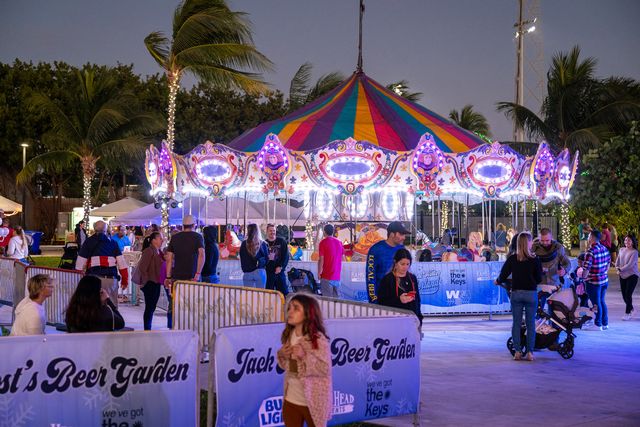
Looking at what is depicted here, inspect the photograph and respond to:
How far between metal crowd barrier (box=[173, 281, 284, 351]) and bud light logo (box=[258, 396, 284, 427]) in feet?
6.60

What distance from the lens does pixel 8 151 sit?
184 feet

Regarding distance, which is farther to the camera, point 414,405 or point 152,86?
point 152,86

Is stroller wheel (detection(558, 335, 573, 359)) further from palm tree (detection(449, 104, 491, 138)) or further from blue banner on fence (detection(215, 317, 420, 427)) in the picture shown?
palm tree (detection(449, 104, 491, 138))

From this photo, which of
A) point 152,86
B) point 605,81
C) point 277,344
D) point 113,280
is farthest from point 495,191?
point 152,86

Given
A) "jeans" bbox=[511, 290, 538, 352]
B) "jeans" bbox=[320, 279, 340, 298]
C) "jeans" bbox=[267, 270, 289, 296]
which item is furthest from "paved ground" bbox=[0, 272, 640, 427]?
"jeans" bbox=[267, 270, 289, 296]

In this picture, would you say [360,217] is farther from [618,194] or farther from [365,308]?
[365,308]

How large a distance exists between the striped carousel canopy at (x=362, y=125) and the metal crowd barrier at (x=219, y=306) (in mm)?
9831

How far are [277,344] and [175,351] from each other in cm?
87

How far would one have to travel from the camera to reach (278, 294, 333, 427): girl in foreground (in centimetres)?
580

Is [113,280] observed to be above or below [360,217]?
below

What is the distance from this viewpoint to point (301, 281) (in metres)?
17.5

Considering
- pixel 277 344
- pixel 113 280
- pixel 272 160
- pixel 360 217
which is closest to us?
pixel 277 344

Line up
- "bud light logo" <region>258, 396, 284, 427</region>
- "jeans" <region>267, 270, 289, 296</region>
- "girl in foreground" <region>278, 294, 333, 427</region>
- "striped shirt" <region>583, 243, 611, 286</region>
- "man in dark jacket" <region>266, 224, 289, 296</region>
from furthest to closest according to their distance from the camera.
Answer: "striped shirt" <region>583, 243, 611, 286</region>, "jeans" <region>267, 270, 289, 296</region>, "man in dark jacket" <region>266, 224, 289, 296</region>, "bud light logo" <region>258, 396, 284, 427</region>, "girl in foreground" <region>278, 294, 333, 427</region>

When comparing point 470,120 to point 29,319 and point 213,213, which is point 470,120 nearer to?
point 213,213
